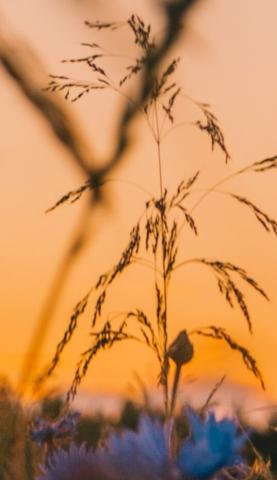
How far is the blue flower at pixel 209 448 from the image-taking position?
1.28m

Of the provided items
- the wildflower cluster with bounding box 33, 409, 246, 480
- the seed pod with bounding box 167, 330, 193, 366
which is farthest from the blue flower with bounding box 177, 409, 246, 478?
the seed pod with bounding box 167, 330, 193, 366

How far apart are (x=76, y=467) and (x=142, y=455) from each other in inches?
3.5

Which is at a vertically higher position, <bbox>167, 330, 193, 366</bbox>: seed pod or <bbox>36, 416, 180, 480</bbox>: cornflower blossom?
<bbox>167, 330, 193, 366</bbox>: seed pod

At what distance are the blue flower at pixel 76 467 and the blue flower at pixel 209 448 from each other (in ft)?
0.33

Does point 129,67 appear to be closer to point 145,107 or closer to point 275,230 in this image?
point 145,107

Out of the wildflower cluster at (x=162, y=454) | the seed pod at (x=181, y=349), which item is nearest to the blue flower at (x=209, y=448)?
the wildflower cluster at (x=162, y=454)

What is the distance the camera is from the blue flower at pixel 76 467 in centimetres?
135

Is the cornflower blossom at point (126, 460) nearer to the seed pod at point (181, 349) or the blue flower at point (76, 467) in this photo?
the blue flower at point (76, 467)

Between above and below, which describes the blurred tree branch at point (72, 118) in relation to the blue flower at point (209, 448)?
above

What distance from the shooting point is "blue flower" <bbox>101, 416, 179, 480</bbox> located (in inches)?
51.1

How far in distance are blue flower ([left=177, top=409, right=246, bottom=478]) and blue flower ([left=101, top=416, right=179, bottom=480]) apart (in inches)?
0.7

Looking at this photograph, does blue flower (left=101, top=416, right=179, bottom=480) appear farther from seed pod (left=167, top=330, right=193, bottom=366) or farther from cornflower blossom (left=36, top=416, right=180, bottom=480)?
seed pod (left=167, top=330, right=193, bottom=366)

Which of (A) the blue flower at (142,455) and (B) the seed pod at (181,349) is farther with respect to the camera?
(B) the seed pod at (181,349)

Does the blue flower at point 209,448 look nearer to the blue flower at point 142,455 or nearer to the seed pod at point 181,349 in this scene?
the blue flower at point 142,455
